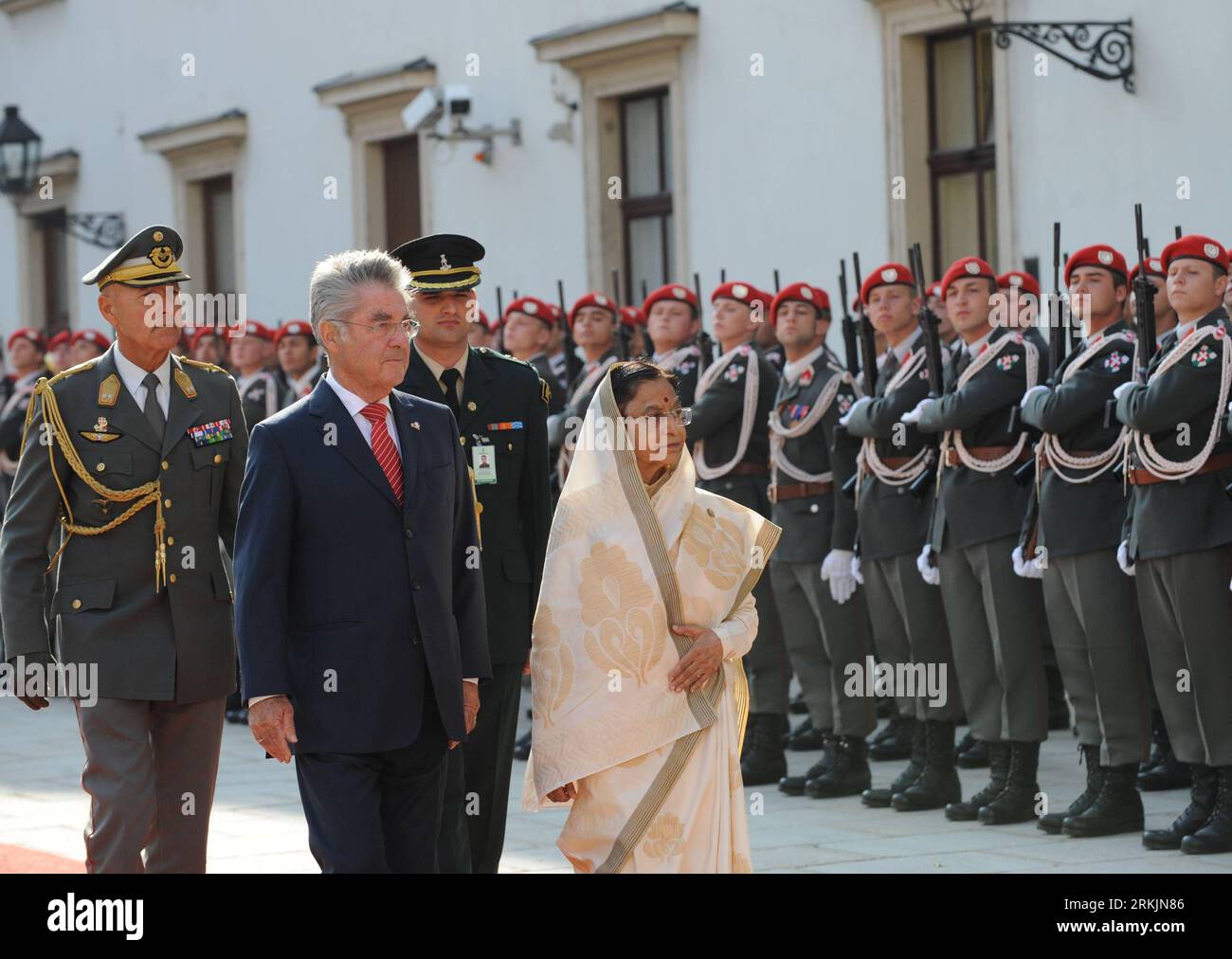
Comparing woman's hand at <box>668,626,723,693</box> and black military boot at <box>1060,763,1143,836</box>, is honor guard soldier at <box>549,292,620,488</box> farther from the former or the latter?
woman's hand at <box>668,626,723,693</box>

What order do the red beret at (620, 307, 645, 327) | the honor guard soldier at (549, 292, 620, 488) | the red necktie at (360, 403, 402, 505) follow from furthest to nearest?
the red beret at (620, 307, 645, 327), the honor guard soldier at (549, 292, 620, 488), the red necktie at (360, 403, 402, 505)

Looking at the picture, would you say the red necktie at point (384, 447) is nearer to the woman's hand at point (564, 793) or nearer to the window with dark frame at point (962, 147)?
the woman's hand at point (564, 793)

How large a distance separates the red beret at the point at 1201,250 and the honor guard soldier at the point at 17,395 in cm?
872

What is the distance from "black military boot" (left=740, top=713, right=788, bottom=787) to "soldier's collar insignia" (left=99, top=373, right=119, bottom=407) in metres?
4.40

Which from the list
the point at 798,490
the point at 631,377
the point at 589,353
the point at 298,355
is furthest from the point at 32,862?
the point at 298,355

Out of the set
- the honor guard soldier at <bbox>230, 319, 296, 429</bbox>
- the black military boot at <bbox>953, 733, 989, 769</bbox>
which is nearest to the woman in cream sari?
the black military boot at <bbox>953, 733, 989, 769</bbox>

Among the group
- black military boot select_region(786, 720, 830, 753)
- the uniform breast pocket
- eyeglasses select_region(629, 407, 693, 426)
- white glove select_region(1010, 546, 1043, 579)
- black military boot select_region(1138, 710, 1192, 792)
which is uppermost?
eyeglasses select_region(629, 407, 693, 426)

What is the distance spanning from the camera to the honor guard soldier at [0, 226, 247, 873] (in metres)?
5.95

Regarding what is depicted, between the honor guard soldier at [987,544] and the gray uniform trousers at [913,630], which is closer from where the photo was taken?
the honor guard soldier at [987,544]

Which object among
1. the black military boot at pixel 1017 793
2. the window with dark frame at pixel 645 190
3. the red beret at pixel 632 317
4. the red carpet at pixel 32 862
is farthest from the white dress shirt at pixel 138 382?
the window with dark frame at pixel 645 190

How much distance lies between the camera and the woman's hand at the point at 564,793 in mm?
5957

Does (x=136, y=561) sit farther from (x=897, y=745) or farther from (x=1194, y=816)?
(x=897, y=745)

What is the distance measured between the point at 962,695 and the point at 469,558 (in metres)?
3.93
